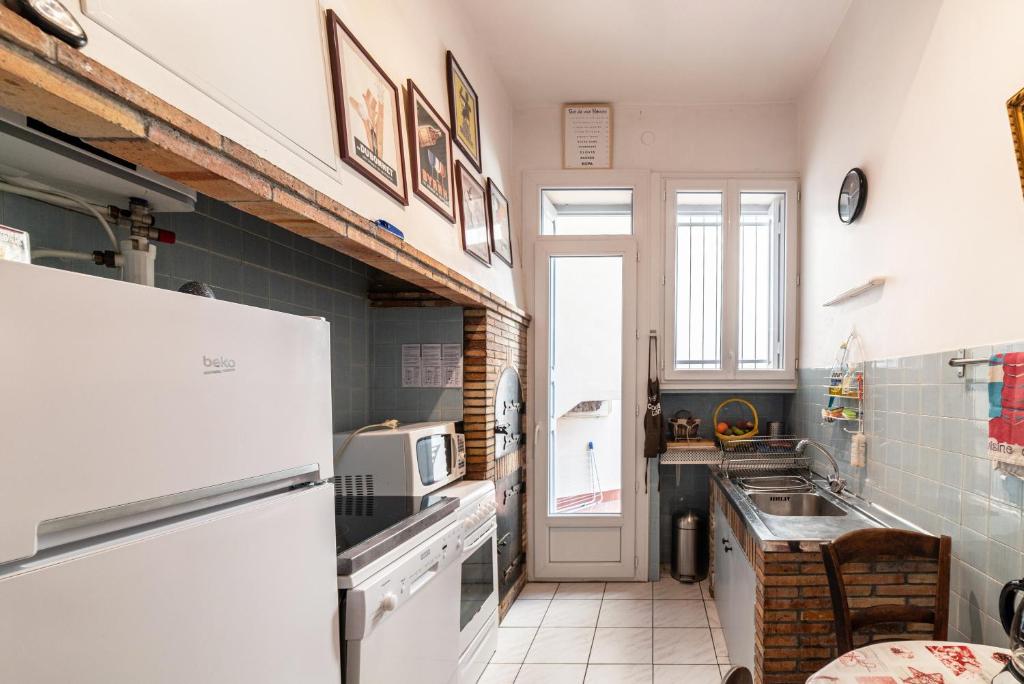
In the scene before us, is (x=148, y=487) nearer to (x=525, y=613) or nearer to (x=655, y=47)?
(x=525, y=613)

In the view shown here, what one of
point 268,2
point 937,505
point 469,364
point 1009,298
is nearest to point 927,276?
point 1009,298

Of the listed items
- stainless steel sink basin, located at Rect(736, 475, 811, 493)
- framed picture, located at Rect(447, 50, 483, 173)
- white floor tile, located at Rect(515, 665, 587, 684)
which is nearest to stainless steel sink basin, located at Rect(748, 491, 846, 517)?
stainless steel sink basin, located at Rect(736, 475, 811, 493)

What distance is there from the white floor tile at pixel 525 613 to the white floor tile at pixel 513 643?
0.22ft

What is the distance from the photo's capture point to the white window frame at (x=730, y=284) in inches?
160

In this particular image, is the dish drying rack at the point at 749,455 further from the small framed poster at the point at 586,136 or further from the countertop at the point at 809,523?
the small framed poster at the point at 586,136

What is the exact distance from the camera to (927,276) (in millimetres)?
2303

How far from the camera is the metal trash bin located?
4.07 metres

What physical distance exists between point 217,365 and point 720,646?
3060 mm

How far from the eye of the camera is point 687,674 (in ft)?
9.32

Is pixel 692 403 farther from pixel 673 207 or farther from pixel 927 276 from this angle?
pixel 927 276

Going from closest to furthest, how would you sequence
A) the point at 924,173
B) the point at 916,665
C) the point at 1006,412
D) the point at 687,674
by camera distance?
1. the point at 916,665
2. the point at 1006,412
3. the point at 924,173
4. the point at 687,674

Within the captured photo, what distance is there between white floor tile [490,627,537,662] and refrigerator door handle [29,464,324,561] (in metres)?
2.27

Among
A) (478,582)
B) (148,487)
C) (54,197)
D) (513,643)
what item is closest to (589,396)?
(513,643)

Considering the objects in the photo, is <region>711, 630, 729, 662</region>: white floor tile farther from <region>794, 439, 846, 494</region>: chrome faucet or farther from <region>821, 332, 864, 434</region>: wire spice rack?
<region>821, 332, 864, 434</region>: wire spice rack
